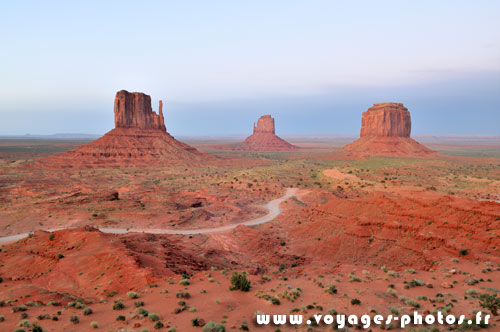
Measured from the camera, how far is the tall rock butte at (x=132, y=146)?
90688 millimetres

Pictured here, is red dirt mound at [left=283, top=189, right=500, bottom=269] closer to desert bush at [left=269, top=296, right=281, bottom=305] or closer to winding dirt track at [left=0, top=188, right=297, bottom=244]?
winding dirt track at [left=0, top=188, right=297, bottom=244]

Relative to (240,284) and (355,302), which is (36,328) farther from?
(355,302)

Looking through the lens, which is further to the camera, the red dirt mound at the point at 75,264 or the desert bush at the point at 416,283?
the red dirt mound at the point at 75,264

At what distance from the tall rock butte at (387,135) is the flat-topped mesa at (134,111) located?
8006 cm

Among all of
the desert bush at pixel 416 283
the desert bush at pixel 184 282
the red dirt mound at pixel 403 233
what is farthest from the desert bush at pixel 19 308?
the red dirt mound at pixel 403 233

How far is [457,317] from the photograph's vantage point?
12383 millimetres

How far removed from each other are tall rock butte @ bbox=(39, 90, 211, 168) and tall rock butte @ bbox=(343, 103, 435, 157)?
6388cm

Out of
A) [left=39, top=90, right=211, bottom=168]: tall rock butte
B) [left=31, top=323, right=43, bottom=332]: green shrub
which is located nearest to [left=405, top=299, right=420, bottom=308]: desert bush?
[left=31, top=323, right=43, bottom=332]: green shrub

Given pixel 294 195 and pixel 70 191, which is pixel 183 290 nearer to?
pixel 294 195

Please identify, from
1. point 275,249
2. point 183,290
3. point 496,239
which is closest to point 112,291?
point 183,290

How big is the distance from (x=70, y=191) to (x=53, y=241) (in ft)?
107

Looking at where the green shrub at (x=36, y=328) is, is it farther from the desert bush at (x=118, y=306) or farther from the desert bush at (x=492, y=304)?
the desert bush at (x=492, y=304)

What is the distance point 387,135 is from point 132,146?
324 ft

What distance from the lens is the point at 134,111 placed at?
10531cm
